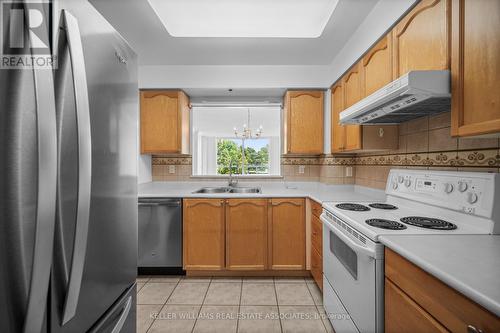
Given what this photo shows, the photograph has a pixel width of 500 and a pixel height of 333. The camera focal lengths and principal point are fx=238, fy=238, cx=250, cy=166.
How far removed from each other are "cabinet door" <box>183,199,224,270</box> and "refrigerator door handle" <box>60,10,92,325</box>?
72.2 inches

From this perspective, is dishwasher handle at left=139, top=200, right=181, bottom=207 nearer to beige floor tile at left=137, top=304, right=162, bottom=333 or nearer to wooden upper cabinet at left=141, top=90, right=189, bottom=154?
wooden upper cabinet at left=141, top=90, right=189, bottom=154

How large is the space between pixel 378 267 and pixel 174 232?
2.01 meters

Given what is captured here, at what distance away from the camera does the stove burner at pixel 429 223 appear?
119cm

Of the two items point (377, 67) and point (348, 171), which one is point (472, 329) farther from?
point (348, 171)

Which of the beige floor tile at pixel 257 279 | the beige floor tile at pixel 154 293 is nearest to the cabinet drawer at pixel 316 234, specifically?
the beige floor tile at pixel 257 279

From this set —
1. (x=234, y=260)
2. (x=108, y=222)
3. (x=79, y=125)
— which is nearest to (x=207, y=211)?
(x=234, y=260)

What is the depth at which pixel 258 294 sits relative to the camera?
87.4 inches

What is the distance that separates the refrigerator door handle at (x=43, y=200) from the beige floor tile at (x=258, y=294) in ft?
5.89

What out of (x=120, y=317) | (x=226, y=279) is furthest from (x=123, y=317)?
(x=226, y=279)

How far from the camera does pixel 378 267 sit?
1.09 metres

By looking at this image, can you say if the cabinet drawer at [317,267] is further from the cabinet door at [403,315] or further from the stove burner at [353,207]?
the cabinet door at [403,315]

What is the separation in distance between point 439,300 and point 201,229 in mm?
2116

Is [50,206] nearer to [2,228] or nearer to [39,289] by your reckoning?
[2,228]

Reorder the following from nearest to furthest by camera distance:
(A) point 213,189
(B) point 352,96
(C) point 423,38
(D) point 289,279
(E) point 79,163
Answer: (E) point 79,163 < (C) point 423,38 < (B) point 352,96 < (D) point 289,279 < (A) point 213,189
